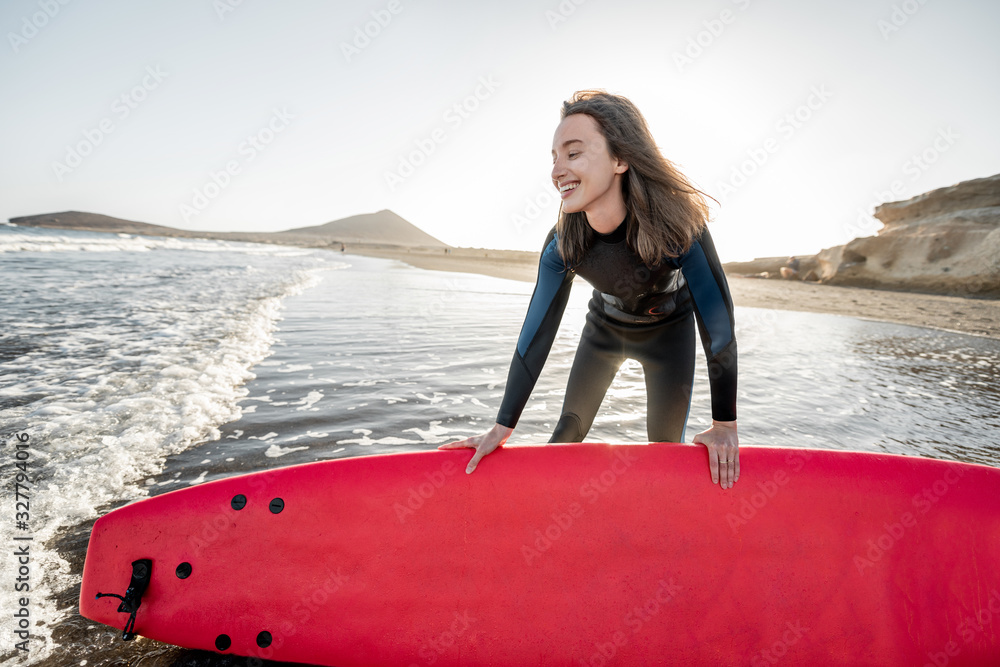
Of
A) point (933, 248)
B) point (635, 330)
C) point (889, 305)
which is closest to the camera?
point (635, 330)

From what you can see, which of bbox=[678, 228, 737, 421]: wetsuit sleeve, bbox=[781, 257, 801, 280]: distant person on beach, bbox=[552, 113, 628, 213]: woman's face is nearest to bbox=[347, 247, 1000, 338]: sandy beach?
bbox=[781, 257, 801, 280]: distant person on beach

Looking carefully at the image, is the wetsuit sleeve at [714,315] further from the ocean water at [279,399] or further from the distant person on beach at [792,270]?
the distant person on beach at [792,270]

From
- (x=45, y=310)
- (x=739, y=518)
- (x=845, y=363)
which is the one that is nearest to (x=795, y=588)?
(x=739, y=518)

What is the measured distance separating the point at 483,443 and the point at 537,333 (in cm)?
47

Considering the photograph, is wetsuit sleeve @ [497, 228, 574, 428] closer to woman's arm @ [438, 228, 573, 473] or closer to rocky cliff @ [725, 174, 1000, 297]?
woman's arm @ [438, 228, 573, 473]

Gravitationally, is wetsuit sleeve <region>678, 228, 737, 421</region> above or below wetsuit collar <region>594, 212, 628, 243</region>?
below

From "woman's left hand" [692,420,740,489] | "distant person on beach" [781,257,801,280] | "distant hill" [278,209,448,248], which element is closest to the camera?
"woman's left hand" [692,420,740,489]

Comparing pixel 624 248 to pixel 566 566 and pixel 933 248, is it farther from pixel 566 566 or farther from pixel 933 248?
pixel 933 248

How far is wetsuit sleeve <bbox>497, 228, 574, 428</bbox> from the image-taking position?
1.84 metres

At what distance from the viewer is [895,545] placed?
160cm

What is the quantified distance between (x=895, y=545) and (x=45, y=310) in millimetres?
9089

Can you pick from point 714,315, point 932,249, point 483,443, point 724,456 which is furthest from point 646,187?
point 932,249

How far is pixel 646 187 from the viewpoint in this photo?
1800mm

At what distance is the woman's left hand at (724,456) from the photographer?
167 cm
